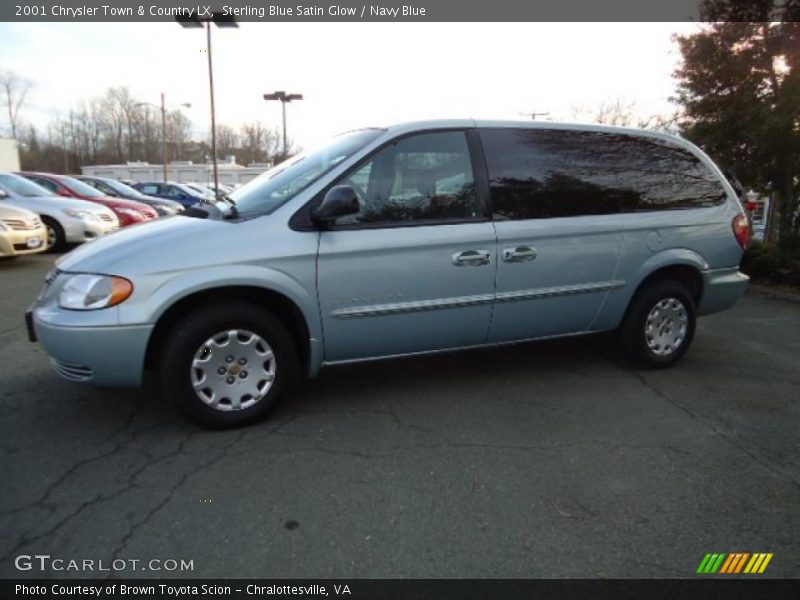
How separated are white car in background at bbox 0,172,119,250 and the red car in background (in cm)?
130

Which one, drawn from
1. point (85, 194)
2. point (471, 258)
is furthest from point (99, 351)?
point (85, 194)

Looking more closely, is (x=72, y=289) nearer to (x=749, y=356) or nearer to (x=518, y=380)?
(x=518, y=380)

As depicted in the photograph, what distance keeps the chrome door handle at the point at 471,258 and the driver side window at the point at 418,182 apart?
0.23m

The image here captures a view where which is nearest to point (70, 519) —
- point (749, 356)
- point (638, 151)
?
point (638, 151)

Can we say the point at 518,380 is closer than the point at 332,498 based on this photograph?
No

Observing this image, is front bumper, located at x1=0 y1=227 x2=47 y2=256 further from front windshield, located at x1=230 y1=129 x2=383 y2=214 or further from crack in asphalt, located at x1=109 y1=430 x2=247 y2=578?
crack in asphalt, located at x1=109 y1=430 x2=247 y2=578

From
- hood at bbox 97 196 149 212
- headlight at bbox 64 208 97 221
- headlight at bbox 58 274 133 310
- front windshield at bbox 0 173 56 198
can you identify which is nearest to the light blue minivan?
headlight at bbox 58 274 133 310

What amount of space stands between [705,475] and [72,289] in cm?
349

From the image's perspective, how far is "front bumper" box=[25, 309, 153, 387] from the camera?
2.97 meters

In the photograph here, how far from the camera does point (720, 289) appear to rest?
4523mm

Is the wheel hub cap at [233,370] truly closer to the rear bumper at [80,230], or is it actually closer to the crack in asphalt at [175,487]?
the crack in asphalt at [175,487]

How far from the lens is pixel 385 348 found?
356 cm

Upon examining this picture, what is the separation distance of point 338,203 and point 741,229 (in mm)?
→ 3371
